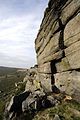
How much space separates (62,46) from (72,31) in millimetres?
3439

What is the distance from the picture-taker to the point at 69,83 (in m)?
23.7

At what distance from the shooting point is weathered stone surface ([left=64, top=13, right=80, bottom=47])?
810 inches

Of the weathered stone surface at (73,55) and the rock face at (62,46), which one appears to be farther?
the rock face at (62,46)

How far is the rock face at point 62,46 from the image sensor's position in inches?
840

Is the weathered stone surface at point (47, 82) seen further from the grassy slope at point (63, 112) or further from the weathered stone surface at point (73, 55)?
the weathered stone surface at point (73, 55)

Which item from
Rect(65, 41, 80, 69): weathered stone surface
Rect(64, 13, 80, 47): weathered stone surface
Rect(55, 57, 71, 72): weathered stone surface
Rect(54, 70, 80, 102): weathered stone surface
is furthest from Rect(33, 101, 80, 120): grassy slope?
Rect(64, 13, 80, 47): weathered stone surface

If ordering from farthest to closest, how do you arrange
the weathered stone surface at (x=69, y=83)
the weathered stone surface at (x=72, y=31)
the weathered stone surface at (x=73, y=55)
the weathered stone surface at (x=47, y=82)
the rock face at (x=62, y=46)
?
the weathered stone surface at (x=47, y=82)
the weathered stone surface at (x=69, y=83)
the rock face at (x=62, y=46)
the weathered stone surface at (x=73, y=55)
the weathered stone surface at (x=72, y=31)

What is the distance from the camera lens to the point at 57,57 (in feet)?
85.7

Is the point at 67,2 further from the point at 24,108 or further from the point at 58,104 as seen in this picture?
the point at 24,108

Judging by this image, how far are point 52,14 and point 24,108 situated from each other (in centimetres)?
1201

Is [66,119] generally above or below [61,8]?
below

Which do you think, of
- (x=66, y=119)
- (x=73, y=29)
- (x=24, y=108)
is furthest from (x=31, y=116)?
(x=73, y=29)

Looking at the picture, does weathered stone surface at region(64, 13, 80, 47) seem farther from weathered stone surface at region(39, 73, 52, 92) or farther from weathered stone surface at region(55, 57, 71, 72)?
weathered stone surface at region(39, 73, 52, 92)

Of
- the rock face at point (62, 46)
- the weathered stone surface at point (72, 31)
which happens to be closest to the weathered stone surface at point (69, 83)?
the rock face at point (62, 46)
